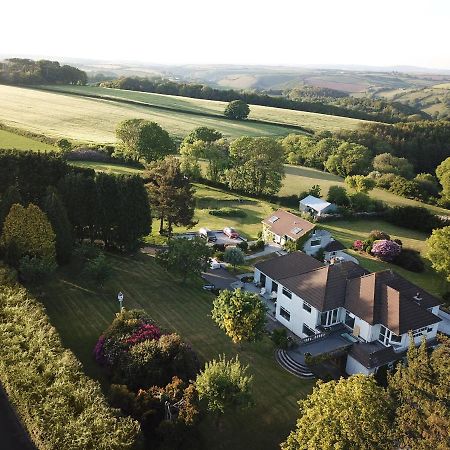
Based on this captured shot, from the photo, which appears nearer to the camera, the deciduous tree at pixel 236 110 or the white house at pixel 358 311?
the white house at pixel 358 311

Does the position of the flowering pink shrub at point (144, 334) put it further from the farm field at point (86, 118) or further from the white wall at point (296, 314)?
the farm field at point (86, 118)

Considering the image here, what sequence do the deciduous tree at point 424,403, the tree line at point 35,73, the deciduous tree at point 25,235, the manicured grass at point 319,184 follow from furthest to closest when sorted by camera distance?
the tree line at point 35,73 < the manicured grass at point 319,184 < the deciduous tree at point 25,235 < the deciduous tree at point 424,403

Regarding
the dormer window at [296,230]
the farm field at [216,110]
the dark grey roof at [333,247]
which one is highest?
the farm field at [216,110]

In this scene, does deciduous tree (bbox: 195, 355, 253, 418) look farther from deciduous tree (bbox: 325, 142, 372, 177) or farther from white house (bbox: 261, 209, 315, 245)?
deciduous tree (bbox: 325, 142, 372, 177)

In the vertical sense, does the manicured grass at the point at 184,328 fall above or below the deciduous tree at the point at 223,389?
below

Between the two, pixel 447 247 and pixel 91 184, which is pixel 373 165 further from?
pixel 91 184

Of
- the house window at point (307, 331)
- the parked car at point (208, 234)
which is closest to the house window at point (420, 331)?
the house window at point (307, 331)
